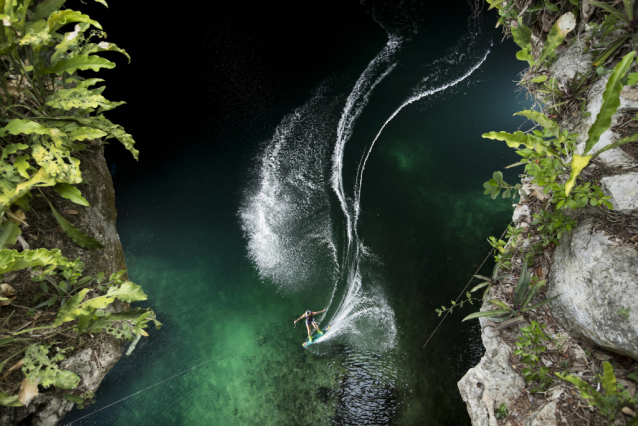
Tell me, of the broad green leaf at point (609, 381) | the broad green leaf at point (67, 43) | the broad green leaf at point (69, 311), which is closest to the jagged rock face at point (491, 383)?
the broad green leaf at point (609, 381)

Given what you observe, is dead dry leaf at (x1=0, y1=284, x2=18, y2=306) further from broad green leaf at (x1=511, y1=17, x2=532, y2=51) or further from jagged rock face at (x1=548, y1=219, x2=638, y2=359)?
broad green leaf at (x1=511, y1=17, x2=532, y2=51)

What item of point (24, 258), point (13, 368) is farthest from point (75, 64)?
point (13, 368)

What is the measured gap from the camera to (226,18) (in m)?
6.76

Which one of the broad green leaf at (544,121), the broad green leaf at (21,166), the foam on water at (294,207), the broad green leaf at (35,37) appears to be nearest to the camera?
the broad green leaf at (544,121)

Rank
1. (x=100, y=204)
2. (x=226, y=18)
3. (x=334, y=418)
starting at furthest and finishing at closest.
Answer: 1. (x=226, y=18)
2. (x=334, y=418)
3. (x=100, y=204)

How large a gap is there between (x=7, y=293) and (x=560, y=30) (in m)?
4.98

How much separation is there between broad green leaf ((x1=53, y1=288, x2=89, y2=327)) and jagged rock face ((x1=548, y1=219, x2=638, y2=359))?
379 cm

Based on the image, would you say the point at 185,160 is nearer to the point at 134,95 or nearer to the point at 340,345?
the point at 134,95

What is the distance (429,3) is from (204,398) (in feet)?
29.6

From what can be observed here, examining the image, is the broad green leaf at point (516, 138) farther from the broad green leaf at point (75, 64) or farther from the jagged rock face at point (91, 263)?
the jagged rock face at point (91, 263)

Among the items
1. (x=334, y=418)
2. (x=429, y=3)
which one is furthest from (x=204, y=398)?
(x=429, y=3)

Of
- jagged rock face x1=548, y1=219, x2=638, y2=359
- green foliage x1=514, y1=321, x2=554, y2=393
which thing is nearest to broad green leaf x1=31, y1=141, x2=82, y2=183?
green foliage x1=514, y1=321, x2=554, y2=393

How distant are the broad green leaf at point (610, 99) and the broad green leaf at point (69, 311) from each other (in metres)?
3.63

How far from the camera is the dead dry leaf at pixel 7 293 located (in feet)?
7.78
